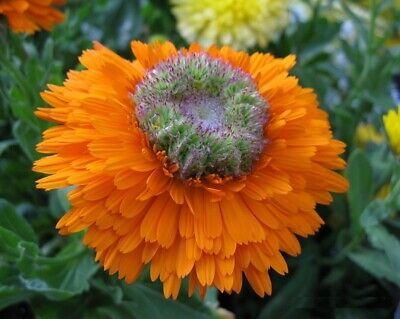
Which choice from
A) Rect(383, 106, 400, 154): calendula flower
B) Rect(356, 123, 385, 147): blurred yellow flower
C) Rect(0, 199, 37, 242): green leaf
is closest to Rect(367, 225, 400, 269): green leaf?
Rect(383, 106, 400, 154): calendula flower

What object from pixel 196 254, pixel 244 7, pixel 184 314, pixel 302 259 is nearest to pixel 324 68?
pixel 244 7

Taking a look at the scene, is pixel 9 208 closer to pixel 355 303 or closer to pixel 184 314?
pixel 184 314

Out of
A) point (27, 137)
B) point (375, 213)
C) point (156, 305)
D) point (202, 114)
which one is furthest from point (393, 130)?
point (27, 137)

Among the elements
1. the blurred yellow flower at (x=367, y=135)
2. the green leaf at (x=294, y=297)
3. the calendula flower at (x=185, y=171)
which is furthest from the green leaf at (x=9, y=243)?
the blurred yellow flower at (x=367, y=135)

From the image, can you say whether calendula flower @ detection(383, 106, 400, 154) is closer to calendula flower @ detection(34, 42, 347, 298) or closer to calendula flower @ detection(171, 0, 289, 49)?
calendula flower @ detection(34, 42, 347, 298)

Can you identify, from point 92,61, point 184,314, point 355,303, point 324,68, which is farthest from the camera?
point 324,68

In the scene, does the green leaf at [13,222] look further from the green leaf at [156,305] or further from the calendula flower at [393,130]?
the calendula flower at [393,130]

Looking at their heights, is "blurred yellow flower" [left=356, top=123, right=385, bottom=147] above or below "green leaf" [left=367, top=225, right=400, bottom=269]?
below
